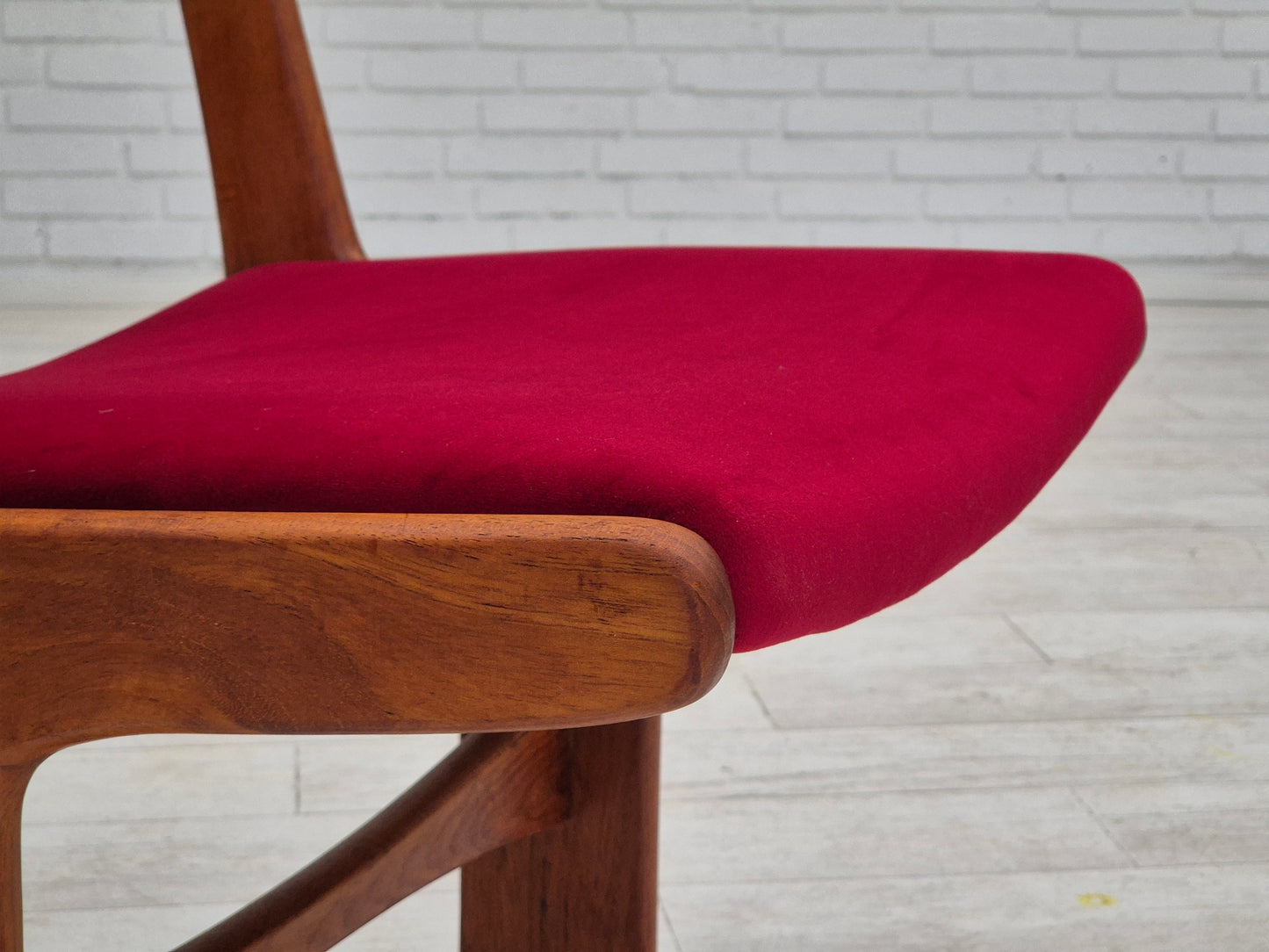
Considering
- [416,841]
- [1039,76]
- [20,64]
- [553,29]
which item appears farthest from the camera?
[1039,76]

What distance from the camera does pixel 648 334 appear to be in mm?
395

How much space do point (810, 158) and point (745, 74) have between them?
203 mm

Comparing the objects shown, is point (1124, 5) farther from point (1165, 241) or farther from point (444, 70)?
point (444, 70)

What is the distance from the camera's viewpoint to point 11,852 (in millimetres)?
274

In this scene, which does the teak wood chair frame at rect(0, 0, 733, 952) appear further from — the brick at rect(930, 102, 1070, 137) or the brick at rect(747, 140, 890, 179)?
the brick at rect(930, 102, 1070, 137)

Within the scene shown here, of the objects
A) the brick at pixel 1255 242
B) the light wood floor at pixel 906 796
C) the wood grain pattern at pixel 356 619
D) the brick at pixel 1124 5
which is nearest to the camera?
the wood grain pattern at pixel 356 619

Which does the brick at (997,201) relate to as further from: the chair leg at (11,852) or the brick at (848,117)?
the chair leg at (11,852)

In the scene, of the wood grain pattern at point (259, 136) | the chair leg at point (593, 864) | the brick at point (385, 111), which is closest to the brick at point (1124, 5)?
the brick at point (385, 111)

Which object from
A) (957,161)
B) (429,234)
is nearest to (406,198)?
(429,234)

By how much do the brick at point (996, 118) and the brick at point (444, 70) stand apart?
0.83 m

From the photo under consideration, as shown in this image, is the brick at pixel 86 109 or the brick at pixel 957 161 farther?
the brick at pixel 957 161

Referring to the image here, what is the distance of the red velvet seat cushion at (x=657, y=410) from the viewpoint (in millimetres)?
238

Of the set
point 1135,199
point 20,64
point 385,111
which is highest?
point 20,64

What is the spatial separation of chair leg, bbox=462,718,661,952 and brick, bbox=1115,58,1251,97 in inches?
103
